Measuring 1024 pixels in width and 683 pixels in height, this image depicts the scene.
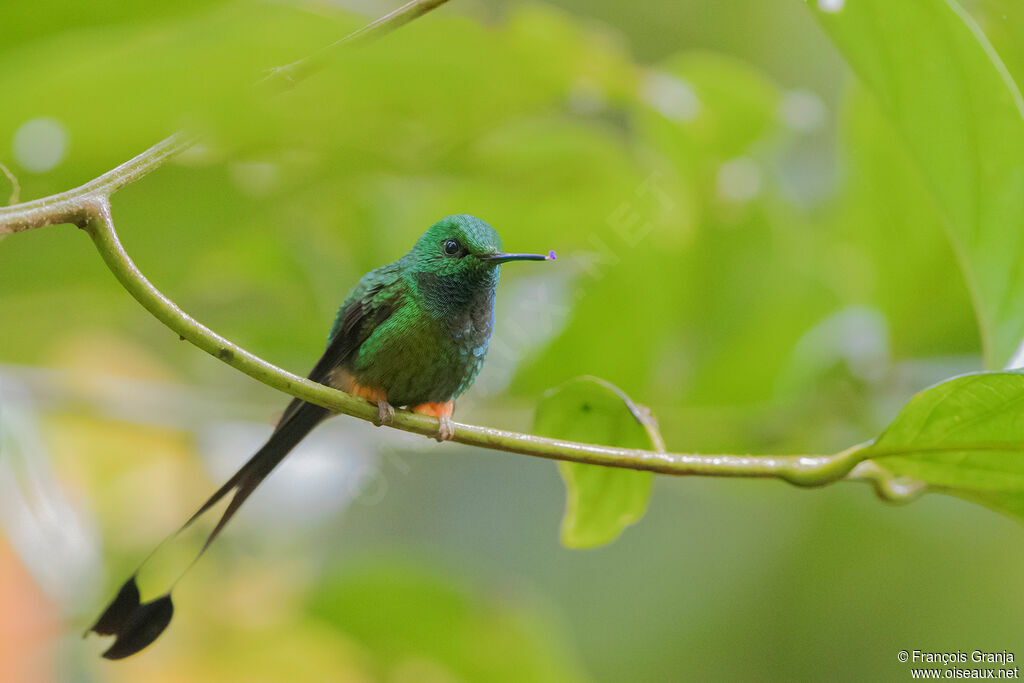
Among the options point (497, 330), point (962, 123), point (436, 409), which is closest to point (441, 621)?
point (497, 330)

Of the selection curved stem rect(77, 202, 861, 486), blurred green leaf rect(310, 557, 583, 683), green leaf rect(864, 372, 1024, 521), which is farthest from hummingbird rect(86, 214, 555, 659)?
blurred green leaf rect(310, 557, 583, 683)

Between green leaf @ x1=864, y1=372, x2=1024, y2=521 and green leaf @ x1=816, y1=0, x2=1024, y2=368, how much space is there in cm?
22

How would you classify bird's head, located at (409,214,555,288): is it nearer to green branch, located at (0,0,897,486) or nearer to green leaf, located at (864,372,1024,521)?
green branch, located at (0,0,897,486)

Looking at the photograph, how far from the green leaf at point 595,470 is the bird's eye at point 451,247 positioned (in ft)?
0.67

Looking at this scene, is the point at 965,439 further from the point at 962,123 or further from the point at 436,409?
the point at 436,409

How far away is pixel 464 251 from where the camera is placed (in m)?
1.21

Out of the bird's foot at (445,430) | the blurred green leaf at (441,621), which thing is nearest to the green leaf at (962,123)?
the bird's foot at (445,430)

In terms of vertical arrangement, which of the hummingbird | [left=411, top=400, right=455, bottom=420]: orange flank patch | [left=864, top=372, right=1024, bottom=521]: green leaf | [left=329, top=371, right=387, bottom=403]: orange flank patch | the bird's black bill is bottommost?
[left=411, top=400, right=455, bottom=420]: orange flank patch

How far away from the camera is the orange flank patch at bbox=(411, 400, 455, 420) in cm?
153

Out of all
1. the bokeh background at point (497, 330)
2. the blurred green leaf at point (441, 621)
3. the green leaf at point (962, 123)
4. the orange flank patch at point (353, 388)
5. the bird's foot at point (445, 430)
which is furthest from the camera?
the blurred green leaf at point (441, 621)

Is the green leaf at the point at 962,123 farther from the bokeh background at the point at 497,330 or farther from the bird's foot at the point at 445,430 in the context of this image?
the bird's foot at the point at 445,430

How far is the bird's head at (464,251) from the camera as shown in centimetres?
118

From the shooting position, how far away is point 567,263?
2146 mm

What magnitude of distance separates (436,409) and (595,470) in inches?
15.4
